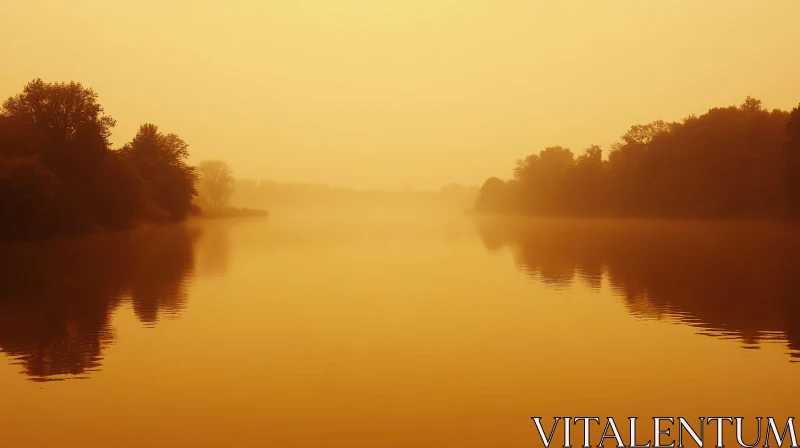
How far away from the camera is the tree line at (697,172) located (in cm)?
9200

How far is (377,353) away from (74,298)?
13731 mm

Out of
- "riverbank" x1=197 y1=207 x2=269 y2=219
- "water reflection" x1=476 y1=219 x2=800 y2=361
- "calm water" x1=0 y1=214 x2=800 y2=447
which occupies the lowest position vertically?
"calm water" x1=0 y1=214 x2=800 y2=447

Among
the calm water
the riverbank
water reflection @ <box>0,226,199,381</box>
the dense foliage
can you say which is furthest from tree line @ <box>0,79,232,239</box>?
the riverbank

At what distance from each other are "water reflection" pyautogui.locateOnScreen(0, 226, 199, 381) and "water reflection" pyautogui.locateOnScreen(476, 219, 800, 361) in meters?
15.3

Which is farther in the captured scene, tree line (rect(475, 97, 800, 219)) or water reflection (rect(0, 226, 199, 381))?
tree line (rect(475, 97, 800, 219))

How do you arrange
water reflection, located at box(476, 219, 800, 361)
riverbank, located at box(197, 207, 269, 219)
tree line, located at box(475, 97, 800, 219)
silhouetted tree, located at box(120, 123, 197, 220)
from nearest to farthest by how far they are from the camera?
1. water reflection, located at box(476, 219, 800, 361)
2. tree line, located at box(475, 97, 800, 219)
3. silhouetted tree, located at box(120, 123, 197, 220)
4. riverbank, located at box(197, 207, 269, 219)

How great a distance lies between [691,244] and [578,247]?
8775mm

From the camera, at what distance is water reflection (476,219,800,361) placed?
62.6 ft

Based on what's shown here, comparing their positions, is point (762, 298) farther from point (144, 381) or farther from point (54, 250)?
point (54, 250)

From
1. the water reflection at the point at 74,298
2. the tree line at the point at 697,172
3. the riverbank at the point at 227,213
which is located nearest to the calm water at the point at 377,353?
the water reflection at the point at 74,298

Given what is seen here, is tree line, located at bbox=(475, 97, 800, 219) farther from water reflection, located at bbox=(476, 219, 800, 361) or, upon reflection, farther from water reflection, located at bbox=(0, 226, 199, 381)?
water reflection, located at bbox=(0, 226, 199, 381)

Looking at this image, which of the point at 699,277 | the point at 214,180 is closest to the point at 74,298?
the point at 699,277

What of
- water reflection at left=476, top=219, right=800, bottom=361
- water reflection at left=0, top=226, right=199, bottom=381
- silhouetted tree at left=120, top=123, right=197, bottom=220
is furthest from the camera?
silhouetted tree at left=120, top=123, right=197, bottom=220

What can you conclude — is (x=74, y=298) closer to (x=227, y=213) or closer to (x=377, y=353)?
(x=377, y=353)
